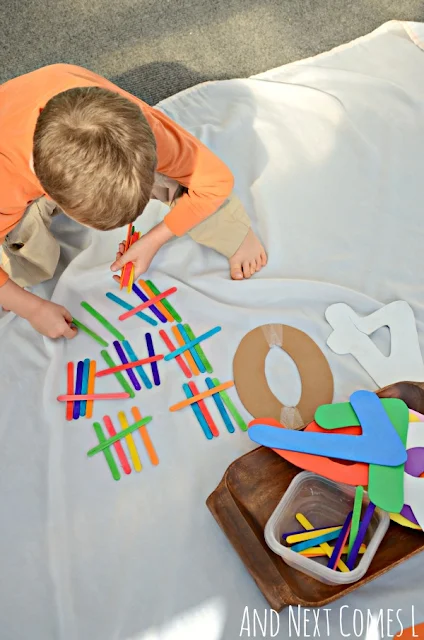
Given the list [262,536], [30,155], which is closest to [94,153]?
[30,155]

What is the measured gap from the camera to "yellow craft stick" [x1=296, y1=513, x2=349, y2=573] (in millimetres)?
907

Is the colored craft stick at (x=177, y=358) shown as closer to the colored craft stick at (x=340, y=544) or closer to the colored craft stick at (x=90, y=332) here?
the colored craft stick at (x=90, y=332)

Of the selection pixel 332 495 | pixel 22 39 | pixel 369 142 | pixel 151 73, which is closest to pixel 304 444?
pixel 332 495

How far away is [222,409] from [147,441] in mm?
143

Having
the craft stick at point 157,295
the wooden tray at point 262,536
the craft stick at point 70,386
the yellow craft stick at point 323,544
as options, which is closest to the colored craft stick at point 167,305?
the craft stick at point 157,295

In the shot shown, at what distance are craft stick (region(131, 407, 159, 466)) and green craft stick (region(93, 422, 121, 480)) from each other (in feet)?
0.19

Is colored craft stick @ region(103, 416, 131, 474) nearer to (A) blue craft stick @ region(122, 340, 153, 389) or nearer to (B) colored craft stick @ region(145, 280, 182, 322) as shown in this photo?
(A) blue craft stick @ region(122, 340, 153, 389)

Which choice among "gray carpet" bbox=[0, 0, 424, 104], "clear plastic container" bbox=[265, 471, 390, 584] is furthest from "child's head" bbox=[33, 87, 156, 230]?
"gray carpet" bbox=[0, 0, 424, 104]

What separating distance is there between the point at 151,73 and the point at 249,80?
9.5 inches

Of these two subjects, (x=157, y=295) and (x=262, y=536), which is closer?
(x=262, y=536)

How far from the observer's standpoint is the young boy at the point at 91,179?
0.70 metres

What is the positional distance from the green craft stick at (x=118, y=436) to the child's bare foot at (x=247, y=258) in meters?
0.34

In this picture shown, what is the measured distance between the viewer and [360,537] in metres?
0.90

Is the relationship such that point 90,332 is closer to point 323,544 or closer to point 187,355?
point 187,355
